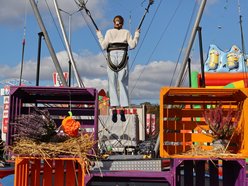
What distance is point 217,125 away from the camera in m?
5.30

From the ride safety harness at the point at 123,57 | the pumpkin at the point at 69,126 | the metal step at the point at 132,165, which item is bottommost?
the metal step at the point at 132,165

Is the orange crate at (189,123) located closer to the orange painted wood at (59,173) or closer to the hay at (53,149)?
the hay at (53,149)

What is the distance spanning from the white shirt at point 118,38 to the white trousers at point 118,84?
18 centimetres

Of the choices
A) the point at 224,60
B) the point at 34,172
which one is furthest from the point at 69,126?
the point at 224,60

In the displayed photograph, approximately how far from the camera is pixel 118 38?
738 centimetres

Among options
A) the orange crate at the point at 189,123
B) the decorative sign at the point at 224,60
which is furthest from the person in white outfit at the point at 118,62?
the decorative sign at the point at 224,60

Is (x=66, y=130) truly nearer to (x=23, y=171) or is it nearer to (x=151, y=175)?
(x=23, y=171)

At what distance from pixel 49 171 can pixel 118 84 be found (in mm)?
2487

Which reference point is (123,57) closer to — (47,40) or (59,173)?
(47,40)

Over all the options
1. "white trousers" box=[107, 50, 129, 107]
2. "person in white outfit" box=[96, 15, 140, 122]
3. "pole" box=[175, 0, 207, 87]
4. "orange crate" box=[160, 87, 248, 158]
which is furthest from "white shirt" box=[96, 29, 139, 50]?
"orange crate" box=[160, 87, 248, 158]

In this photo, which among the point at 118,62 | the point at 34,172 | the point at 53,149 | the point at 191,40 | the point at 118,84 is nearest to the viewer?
the point at 53,149

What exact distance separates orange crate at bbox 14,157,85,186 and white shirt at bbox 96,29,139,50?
260 centimetres

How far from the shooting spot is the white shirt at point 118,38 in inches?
289

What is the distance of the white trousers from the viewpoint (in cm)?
734
